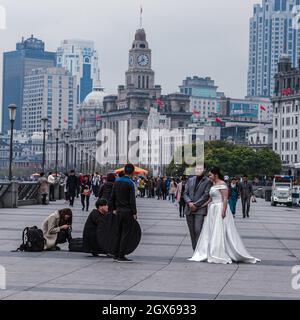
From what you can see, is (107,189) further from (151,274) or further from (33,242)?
(151,274)

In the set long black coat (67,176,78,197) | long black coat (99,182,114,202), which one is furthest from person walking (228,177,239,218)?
long black coat (99,182,114,202)


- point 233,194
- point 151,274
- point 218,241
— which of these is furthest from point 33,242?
point 233,194

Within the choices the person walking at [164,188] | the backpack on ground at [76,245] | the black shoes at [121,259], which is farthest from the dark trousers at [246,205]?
the person walking at [164,188]

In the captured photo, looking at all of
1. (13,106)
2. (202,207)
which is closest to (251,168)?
(13,106)

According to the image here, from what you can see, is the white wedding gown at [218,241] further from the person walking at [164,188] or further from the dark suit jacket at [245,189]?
the person walking at [164,188]

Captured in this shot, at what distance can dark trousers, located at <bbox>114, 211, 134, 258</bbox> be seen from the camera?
19.9 m

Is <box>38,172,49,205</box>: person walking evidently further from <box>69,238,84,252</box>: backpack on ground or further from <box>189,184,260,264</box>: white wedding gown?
<box>189,184,260,264</box>: white wedding gown

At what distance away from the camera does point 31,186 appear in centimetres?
4862

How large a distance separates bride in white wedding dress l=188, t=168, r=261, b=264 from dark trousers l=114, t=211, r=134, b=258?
1.36m

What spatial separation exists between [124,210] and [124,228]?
13.4 inches

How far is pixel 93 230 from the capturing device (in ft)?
68.0

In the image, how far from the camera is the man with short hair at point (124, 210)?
1994cm
